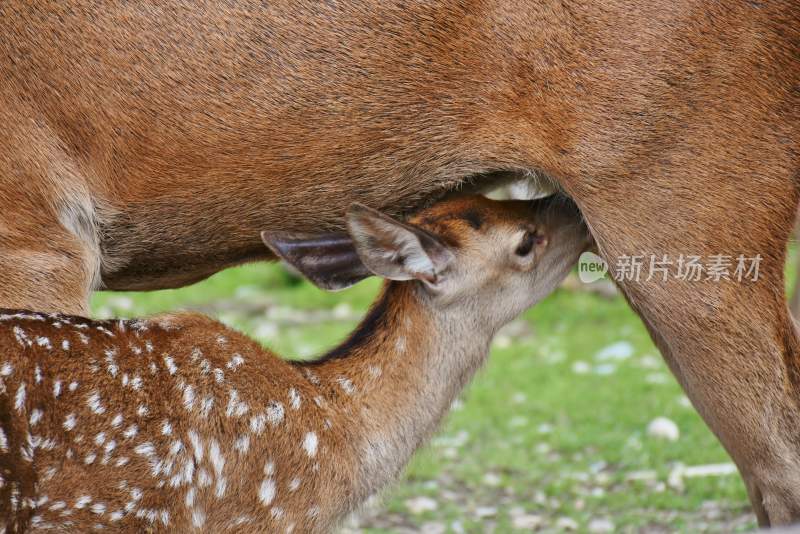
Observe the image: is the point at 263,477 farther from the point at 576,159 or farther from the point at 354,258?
the point at 576,159

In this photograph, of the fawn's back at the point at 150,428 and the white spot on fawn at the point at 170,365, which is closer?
the fawn's back at the point at 150,428

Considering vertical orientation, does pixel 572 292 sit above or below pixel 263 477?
below

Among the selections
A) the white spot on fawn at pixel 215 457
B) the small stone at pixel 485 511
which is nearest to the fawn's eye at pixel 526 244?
the white spot on fawn at pixel 215 457

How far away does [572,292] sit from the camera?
453 inches

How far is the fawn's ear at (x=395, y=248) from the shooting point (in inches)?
186

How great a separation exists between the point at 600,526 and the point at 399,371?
6.54ft

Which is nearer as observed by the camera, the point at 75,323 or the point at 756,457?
the point at 75,323

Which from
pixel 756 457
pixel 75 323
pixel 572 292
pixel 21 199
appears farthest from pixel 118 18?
pixel 572 292

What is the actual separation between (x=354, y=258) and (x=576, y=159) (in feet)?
2.83

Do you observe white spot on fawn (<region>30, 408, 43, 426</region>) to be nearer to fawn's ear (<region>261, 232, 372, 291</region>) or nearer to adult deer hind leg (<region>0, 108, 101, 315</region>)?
adult deer hind leg (<region>0, 108, 101, 315</region>)

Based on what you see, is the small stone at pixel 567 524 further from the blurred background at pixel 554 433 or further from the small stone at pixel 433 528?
the small stone at pixel 433 528

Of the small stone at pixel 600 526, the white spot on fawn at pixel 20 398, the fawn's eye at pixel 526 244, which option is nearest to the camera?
the white spot on fawn at pixel 20 398

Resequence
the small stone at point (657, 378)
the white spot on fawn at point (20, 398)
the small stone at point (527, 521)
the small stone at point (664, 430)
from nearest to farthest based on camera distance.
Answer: the white spot on fawn at point (20, 398) < the small stone at point (527, 521) < the small stone at point (664, 430) < the small stone at point (657, 378)

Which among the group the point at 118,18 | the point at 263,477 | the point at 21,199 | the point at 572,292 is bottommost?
the point at 572,292
